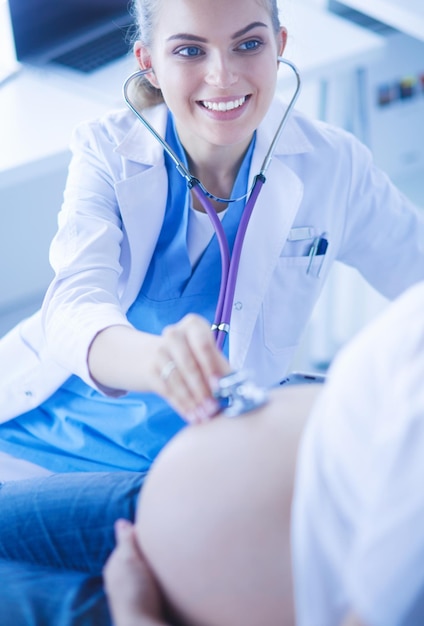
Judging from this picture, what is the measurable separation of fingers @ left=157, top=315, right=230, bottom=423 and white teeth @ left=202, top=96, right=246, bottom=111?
43 cm

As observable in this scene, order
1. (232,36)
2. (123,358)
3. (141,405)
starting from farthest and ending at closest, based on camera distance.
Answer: (141,405) < (232,36) < (123,358)

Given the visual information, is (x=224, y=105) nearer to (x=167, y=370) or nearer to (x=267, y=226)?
(x=267, y=226)

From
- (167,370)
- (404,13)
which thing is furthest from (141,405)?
(404,13)

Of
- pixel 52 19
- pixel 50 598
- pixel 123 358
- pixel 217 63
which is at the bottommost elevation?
pixel 50 598

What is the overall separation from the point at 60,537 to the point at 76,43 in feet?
4.07

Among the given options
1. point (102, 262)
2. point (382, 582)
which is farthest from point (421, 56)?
point (382, 582)

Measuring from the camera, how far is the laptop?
1.66 metres

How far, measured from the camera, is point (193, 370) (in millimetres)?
775

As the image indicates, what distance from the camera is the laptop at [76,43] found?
1662 mm

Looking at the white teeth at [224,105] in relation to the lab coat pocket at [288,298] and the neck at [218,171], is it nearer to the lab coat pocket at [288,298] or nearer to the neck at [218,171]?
the neck at [218,171]

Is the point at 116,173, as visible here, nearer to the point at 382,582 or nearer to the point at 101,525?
the point at 101,525

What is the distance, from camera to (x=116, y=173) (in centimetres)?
118

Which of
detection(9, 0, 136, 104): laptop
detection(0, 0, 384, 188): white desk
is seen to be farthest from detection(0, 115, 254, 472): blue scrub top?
detection(9, 0, 136, 104): laptop

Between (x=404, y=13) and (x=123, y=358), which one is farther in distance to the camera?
(x=404, y=13)
